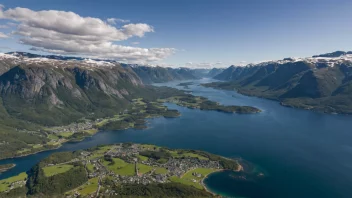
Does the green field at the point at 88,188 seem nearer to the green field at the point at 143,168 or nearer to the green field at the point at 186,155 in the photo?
the green field at the point at 143,168

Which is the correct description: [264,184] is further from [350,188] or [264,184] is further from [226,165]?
[350,188]

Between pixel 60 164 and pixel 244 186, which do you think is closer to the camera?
Result: pixel 244 186

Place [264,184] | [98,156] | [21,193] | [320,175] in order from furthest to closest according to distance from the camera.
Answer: [98,156], [320,175], [264,184], [21,193]

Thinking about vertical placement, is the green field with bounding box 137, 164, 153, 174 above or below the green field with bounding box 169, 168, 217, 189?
below

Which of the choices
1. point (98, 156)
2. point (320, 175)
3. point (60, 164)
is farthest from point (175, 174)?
point (320, 175)

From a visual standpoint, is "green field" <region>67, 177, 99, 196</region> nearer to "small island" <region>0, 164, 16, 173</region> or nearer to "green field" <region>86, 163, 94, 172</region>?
"green field" <region>86, 163, 94, 172</region>

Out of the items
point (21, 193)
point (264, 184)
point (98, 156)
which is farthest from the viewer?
point (98, 156)

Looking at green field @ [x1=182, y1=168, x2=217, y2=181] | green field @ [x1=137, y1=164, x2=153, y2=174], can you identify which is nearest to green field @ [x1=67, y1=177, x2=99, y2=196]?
green field @ [x1=137, y1=164, x2=153, y2=174]

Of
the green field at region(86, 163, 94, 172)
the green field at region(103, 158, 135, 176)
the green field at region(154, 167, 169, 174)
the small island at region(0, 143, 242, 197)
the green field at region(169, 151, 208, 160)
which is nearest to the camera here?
the small island at region(0, 143, 242, 197)
